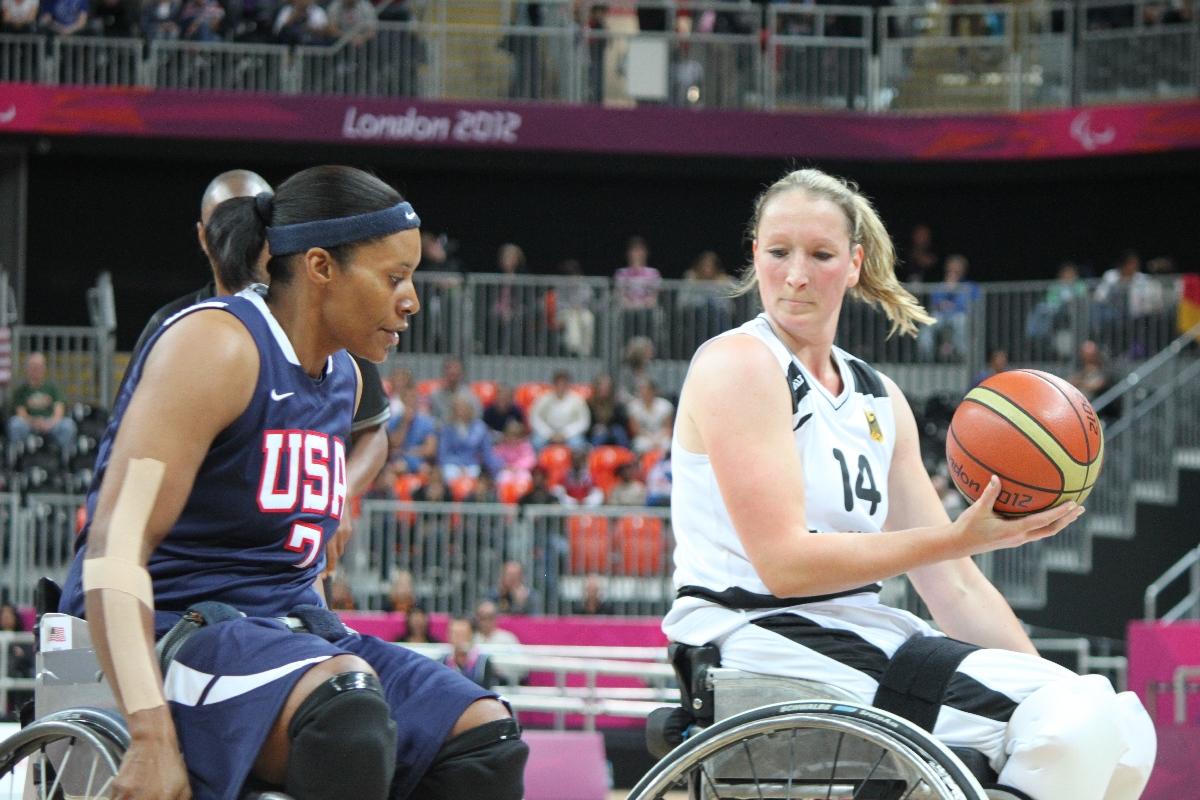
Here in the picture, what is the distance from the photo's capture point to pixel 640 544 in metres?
11.7

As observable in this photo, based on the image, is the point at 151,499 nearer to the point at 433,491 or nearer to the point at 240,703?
the point at 240,703

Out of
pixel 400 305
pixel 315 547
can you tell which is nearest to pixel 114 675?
pixel 315 547

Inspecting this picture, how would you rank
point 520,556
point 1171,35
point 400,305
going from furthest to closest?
point 1171,35, point 520,556, point 400,305

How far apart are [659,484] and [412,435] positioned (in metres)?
1.94

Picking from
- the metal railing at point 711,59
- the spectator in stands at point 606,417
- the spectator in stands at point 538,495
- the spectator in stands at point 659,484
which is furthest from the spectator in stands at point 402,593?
the metal railing at point 711,59

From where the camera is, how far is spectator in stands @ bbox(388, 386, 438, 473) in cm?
1301

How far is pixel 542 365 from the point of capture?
1501cm

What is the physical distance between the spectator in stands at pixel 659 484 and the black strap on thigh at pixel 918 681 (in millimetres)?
8938

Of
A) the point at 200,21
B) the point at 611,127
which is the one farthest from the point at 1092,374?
the point at 200,21

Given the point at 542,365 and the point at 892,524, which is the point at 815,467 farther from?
the point at 542,365

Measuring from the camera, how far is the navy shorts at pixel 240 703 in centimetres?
271

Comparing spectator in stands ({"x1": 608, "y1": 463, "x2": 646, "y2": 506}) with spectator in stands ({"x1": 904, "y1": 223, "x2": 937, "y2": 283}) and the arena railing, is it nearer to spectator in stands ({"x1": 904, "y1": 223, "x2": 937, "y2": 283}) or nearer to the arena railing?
spectator in stands ({"x1": 904, "y1": 223, "x2": 937, "y2": 283})

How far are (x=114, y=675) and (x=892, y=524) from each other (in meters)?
1.80

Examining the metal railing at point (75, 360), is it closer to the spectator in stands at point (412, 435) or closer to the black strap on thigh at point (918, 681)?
the spectator in stands at point (412, 435)
